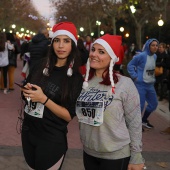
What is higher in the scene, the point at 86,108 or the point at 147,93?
the point at 86,108

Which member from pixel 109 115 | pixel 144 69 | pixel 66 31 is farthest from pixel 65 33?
pixel 144 69

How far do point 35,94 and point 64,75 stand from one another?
1.04 ft

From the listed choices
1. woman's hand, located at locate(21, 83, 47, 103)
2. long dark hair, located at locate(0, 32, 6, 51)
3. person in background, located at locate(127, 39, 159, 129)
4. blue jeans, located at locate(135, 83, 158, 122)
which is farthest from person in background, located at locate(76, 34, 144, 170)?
long dark hair, located at locate(0, 32, 6, 51)

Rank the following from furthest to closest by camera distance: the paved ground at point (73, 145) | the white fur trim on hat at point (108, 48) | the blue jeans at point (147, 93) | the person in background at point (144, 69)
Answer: the blue jeans at point (147, 93) < the person in background at point (144, 69) < the paved ground at point (73, 145) < the white fur trim on hat at point (108, 48)

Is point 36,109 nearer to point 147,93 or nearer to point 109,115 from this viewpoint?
point 109,115

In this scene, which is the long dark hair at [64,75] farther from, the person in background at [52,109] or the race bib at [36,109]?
the race bib at [36,109]

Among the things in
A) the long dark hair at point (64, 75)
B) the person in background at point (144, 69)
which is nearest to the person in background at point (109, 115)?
the long dark hair at point (64, 75)

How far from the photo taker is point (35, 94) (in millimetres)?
2281

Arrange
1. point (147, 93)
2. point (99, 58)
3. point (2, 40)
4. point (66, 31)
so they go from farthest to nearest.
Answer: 1. point (2, 40)
2. point (147, 93)
3. point (66, 31)
4. point (99, 58)

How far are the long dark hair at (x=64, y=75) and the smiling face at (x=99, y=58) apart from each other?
0.15m

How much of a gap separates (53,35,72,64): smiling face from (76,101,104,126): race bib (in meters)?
0.38

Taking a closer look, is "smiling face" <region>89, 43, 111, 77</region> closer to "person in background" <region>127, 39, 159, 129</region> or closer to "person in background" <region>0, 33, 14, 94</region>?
"person in background" <region>127, 39, 159, 129</region>

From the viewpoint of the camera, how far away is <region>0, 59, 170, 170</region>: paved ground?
14.9 ft

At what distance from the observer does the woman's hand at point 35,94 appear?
2.28 meters
